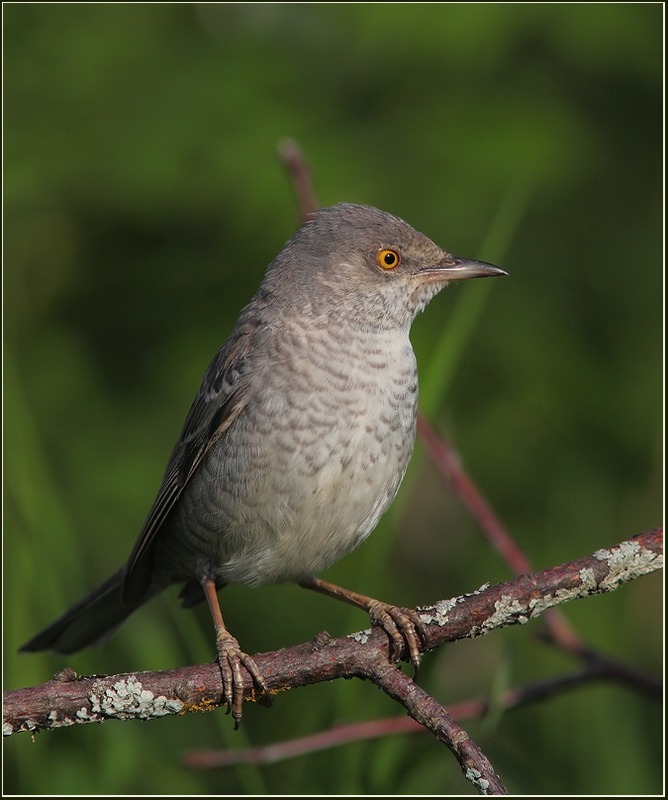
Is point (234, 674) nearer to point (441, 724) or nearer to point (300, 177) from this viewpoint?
point (441, 724)

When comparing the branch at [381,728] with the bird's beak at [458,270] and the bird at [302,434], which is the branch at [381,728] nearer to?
the bird at [302,434]

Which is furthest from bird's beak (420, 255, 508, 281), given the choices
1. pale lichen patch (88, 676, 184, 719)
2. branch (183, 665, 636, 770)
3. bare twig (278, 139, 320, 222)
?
pale lichen patch (88, 676, 184, 719)

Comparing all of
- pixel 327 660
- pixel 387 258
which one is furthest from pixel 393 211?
pixel 327 660

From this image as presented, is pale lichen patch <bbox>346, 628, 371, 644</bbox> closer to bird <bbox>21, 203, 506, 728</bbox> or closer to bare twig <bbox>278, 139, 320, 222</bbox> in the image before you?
bird <bbox>21, 203, 506, 728</bbox>

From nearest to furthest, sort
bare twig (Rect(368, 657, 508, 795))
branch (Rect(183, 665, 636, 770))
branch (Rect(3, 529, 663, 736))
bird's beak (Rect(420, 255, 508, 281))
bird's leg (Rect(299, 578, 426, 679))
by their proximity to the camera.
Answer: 1. bare twig (Rect(368, 657, 508, 795))
2. branch (Rect(3, 529, 663, 736))
3. bird's leg (Rect(299, 578, 426, 679))
4. branch (Rect(183, 665, 636, 770))
5. bird's beak (Rect(420, 255, 508, 281))

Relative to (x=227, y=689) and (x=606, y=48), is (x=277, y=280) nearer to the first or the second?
(x=227, y=689)

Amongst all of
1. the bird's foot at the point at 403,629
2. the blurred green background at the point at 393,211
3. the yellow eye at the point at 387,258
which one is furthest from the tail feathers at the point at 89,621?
the yellow eye at the point at 387,258

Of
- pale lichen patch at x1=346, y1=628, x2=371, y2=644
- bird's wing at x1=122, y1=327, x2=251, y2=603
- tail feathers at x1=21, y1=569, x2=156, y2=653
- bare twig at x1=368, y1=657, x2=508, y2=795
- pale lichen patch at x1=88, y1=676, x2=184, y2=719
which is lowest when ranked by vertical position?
bare twig at x1=368, y1=657, x2=508, y2=795

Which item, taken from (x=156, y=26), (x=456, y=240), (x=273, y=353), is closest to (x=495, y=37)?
(x=456, y=240)
